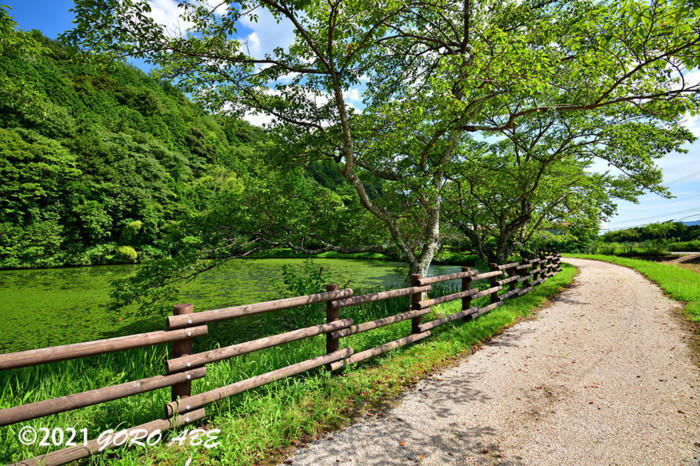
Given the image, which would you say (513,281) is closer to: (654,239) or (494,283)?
(494,283)

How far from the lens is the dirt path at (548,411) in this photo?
2809 millimetres

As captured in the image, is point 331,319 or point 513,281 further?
point 513,281

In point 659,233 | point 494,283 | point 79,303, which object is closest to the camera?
point 494,283

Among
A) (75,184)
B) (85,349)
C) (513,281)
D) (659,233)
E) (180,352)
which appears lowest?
(513,281)

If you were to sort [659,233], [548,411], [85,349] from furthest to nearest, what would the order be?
[659,233]
[548,411]
[85,349]

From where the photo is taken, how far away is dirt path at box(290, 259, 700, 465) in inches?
111

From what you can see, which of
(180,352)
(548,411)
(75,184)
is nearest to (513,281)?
(548,411)

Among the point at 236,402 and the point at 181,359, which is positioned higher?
the point at 181,359

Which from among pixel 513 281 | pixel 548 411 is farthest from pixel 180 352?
pixel 513 281

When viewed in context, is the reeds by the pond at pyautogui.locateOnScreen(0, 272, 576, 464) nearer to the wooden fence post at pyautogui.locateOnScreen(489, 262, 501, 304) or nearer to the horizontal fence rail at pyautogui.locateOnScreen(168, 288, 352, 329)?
the horizontal fence rail at pyautogui.locateOnScreen(168, 288, 352, 329)

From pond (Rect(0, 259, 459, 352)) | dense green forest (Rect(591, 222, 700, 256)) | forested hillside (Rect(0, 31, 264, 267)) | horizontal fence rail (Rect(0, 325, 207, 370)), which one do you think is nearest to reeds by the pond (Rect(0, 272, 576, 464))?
horizontal fence rail (Rect(0, 325, 207, 370))

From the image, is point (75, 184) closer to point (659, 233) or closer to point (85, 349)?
point (85, 349)

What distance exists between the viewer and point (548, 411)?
354 centimetres

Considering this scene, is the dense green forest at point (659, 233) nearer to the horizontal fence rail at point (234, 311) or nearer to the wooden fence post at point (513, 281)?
the wooden fence post at point (513, 281)
